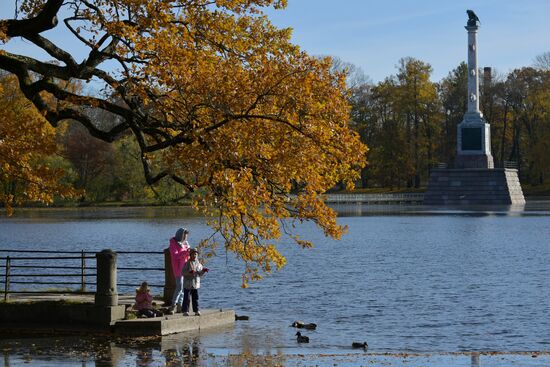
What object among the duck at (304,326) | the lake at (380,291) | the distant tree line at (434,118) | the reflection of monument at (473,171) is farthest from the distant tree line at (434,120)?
the duck at (304,326)

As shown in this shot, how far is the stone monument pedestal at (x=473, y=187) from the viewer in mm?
113625

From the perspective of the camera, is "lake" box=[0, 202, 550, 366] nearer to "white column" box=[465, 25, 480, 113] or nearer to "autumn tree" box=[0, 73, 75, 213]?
"autumn tree" box=[0, 73, 75, 213]

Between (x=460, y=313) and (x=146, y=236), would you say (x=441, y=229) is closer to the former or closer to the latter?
(x=146, y=236)

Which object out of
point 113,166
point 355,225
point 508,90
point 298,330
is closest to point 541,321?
point 298,330

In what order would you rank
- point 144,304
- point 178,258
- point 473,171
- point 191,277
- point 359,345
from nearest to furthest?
point 144,304, point 359,345, point 191,277, point 178,258, point 473,171

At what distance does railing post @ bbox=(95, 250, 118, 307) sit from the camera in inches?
874

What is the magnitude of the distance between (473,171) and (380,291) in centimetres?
7785

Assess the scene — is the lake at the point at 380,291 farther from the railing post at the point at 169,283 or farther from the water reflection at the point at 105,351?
the railing post at the point at 169,283

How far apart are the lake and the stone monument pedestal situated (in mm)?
29037

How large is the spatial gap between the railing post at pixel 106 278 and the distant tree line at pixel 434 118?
10658 cm

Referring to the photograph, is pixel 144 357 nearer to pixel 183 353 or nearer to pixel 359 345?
pixel 183 353

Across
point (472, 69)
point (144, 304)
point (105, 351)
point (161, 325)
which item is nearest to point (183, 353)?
point (105, 351)

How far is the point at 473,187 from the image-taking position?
115m

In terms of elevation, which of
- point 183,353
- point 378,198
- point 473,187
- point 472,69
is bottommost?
point 183,353
